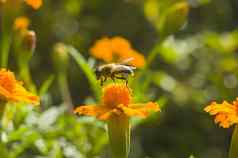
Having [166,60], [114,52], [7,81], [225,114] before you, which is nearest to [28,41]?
[114,52]

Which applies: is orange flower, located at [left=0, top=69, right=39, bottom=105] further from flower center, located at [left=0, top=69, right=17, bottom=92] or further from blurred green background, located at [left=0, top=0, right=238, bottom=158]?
blurred green background, located at [left=0, top=0, right=238, bottom=158]

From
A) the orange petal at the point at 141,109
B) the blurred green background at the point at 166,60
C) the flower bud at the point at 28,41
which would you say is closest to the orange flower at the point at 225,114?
the orange petal at the point at 141,109

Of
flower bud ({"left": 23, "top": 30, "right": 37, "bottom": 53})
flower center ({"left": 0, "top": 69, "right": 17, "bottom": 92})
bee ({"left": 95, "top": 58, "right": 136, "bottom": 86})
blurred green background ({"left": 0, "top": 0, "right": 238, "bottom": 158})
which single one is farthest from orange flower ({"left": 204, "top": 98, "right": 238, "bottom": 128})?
blurred green background ({"left": 0, "top": 0, "right": 238, "bottom": 158})

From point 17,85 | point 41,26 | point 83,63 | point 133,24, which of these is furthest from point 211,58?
point 17,85

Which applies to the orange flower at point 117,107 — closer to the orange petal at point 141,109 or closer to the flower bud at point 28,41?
the orange petal at point 141,109

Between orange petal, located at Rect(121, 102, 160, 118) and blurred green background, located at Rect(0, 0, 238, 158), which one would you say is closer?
orange petal, located at Rect(121, 102, 160, 118)
